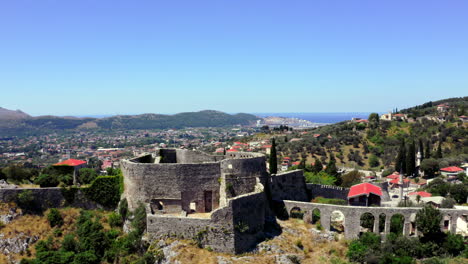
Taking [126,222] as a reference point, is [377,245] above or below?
below

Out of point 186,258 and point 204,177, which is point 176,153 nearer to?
point 204,177

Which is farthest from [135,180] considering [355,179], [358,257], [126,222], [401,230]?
[355,179]

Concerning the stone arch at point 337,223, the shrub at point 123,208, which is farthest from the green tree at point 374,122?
the shrub at point 123,208

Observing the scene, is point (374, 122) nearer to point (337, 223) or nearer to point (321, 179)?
point (321, 179)

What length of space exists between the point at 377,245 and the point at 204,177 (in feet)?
46.7

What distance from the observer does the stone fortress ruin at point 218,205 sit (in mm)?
23547

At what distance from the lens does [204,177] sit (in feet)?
88.8

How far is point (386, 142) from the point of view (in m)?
92.1

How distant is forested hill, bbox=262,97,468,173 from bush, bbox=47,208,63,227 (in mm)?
57935

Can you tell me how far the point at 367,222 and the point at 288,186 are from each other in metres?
7.67

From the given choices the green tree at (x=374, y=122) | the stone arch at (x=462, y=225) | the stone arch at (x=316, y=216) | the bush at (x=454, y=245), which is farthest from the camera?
the green tree at (x=374, y=122)

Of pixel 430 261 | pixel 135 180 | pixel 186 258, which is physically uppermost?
pixel 135 180

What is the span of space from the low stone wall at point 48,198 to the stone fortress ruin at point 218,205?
16.1 ft

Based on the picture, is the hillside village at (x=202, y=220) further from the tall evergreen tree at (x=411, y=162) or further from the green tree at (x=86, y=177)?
the tall evergreen tree at (x=411, y=162)
